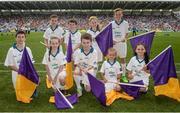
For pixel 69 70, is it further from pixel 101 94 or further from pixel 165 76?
pixel 165 76

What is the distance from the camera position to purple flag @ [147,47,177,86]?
9.13 metres

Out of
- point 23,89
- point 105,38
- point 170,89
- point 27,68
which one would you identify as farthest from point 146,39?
point 23,89

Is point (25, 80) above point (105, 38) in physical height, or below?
below

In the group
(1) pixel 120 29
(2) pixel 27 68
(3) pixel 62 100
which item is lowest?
(3) pixel 62 100

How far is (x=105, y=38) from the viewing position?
418 inches

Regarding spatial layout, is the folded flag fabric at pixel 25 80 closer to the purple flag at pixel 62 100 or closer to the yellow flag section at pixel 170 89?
the purple flag at pixel 62 100

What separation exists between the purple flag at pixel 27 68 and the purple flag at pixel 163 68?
298 cm

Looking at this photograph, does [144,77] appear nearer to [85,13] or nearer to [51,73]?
[51,73]

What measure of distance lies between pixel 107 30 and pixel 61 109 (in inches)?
136

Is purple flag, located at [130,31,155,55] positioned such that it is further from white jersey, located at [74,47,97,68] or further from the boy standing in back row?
white jersey, located at [74,47,97,68]

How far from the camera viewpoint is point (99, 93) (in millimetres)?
8305

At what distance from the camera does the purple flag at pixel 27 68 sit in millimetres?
8812

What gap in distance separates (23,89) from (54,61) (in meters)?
1.09

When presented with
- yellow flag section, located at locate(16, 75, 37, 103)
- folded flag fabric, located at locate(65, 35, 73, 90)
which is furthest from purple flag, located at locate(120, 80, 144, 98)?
yellow flag section, located at locate(16, 75, 37, 103)
